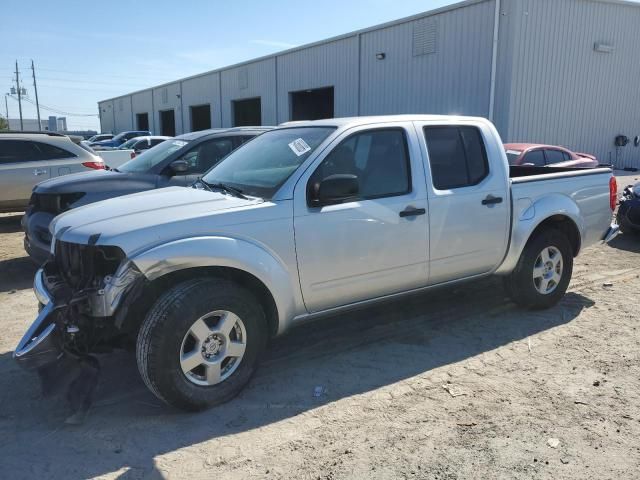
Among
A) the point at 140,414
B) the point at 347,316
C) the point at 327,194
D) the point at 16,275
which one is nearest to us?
the point at 140,414

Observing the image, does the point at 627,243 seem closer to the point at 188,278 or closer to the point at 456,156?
the point at 456,156

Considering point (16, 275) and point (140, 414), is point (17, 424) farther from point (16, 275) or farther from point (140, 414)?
point (16, 275)

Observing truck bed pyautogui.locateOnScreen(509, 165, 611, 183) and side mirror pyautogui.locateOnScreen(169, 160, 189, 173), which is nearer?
truck bed pyautogui.locateOnScreen(509, 165, 611, 183)

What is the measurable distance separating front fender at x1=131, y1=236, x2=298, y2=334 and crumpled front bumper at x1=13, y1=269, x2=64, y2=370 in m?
0.69

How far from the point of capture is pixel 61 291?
357 centimetres

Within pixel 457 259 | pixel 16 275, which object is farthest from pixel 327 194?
pixel 16 275

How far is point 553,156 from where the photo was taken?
12.4 m

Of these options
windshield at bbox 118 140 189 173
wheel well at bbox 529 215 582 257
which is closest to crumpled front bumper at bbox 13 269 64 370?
windshield at bbox 118 140 189 173

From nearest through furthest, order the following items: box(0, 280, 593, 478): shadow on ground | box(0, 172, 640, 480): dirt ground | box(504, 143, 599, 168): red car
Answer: box(0, 172, 640, 480): dirt ground < box(0, 280, 593, 478): shadow on ground < box(504, 143, 599, 168): red car

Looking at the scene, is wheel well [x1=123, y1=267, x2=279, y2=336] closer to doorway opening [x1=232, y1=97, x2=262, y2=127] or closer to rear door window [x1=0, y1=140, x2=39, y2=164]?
rear door window [x1=0, y1=140, x2=39, y2=164]

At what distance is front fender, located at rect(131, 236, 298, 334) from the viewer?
3.28m

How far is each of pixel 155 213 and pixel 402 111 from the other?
1851cm

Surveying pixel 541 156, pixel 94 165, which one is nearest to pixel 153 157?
pixel 94 165

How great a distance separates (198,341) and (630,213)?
7.85 m
